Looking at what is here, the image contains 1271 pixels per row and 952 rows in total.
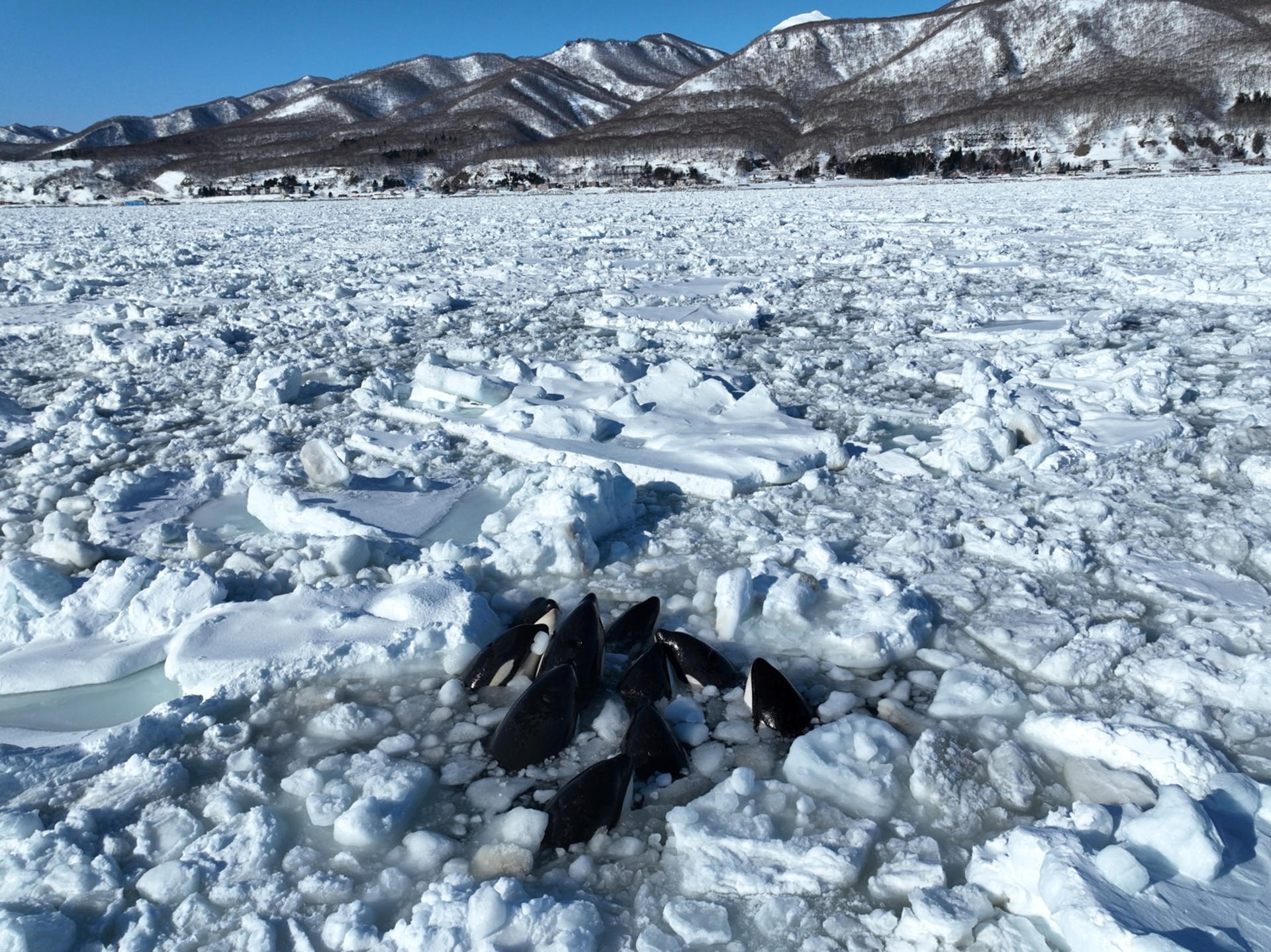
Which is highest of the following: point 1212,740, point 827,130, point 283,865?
point 827,130

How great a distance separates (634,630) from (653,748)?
522 mm

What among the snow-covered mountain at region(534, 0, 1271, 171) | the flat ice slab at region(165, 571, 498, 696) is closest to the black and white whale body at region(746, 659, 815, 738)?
the flat ice slab at region(165, 571, 498, 696)

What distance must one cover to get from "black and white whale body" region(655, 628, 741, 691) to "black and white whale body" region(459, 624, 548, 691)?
0.38m

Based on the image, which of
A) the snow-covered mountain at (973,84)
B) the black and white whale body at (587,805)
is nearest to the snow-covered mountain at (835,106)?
the snow-covered mountain at (973,84)

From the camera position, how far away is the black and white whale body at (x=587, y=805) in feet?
5.25

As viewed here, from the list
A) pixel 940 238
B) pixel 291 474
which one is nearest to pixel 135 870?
pixel 291 474

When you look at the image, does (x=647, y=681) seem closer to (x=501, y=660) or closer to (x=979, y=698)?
(x=501, y=660)

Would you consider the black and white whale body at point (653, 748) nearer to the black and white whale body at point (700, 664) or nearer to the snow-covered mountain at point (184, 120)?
the black and white whale body at point (700, 664)

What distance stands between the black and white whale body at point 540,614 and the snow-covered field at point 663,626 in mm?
138

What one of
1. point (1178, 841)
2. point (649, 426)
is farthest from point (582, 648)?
point (649, 426)

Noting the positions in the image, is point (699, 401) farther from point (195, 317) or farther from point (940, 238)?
point (940, 238)

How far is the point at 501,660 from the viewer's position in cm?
213

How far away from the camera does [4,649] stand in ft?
7.54

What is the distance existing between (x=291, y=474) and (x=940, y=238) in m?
11.3
